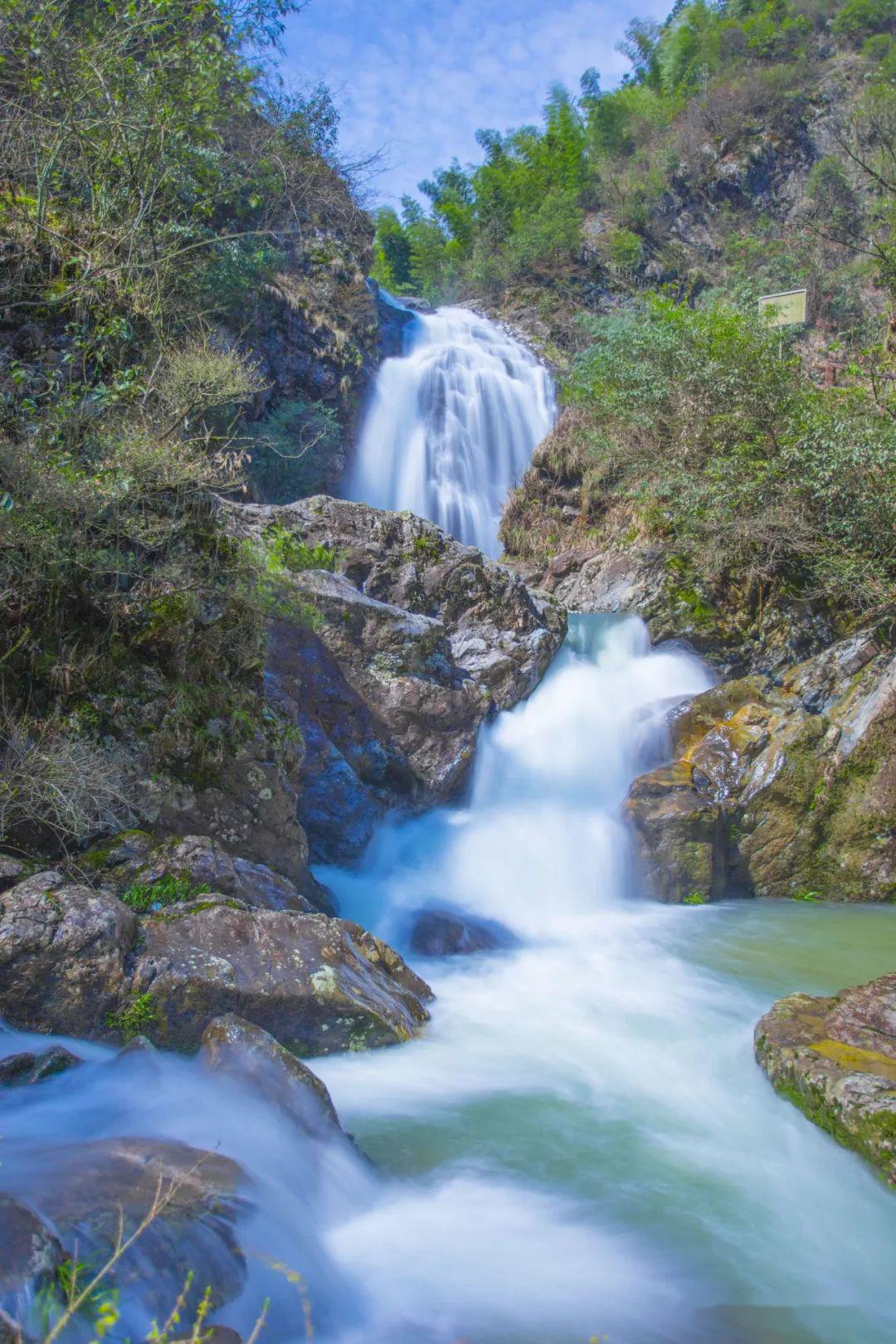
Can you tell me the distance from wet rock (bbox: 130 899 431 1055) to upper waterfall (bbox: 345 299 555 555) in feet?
43.8

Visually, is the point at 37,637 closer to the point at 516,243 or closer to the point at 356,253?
the point at 356,253

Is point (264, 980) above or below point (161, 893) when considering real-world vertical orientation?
below

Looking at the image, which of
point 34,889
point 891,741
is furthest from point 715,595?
point 34,889

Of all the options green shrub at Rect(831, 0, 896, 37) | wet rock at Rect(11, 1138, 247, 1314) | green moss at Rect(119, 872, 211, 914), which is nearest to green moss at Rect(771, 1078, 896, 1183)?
wet rock at Rect(11, 1138, 247, 1314)

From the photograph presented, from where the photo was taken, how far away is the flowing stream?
296 centimetres

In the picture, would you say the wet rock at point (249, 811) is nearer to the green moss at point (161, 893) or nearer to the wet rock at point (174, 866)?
the wet rock at point (174, 866)

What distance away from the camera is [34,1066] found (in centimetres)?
379

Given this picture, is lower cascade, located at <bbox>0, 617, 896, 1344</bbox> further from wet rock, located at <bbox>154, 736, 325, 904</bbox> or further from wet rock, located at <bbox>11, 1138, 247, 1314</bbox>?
wet rock, located at <bbox>154, 736, 325, 904</bbox>

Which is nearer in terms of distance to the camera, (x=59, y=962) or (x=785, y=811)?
(x=59, y=962)

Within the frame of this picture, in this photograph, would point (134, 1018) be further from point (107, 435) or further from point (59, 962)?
point (107, 435)

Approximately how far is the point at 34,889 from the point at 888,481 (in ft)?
38.5

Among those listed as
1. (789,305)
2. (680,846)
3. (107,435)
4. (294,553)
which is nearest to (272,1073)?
(107,435)

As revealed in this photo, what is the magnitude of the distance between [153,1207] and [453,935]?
16.1 ft

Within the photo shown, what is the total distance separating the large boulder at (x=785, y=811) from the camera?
8.70m
